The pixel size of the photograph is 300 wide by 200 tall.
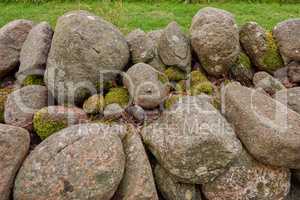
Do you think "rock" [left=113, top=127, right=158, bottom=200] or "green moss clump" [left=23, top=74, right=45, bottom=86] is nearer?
"rock" [left=113, top=127, right=158, bottom=200]

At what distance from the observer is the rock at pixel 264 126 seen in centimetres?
304

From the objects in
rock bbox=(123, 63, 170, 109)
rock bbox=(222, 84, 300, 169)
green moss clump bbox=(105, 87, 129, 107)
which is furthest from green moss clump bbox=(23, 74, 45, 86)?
rock bbox=(222, 84, 300, 169)

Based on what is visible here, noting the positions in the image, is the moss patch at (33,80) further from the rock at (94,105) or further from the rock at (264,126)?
the rock at (264,126)

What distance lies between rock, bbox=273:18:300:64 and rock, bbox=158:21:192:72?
0.99m

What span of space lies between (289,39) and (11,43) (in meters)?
2.87

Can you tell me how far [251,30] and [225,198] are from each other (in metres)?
1.75

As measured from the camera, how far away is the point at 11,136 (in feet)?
9.43

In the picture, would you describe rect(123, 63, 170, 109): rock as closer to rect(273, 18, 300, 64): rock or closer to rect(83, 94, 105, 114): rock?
rect(83, 94, 105, 114): rock

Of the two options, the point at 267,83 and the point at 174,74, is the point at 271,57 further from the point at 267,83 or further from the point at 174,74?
the point at 174,74

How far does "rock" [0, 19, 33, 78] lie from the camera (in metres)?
3.86

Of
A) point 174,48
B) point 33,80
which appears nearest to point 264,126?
point 174,48

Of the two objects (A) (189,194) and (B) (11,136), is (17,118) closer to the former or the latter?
(B) (11,136)

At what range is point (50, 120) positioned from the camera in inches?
125

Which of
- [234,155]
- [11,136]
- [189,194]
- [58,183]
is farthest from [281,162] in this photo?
[11,136]
